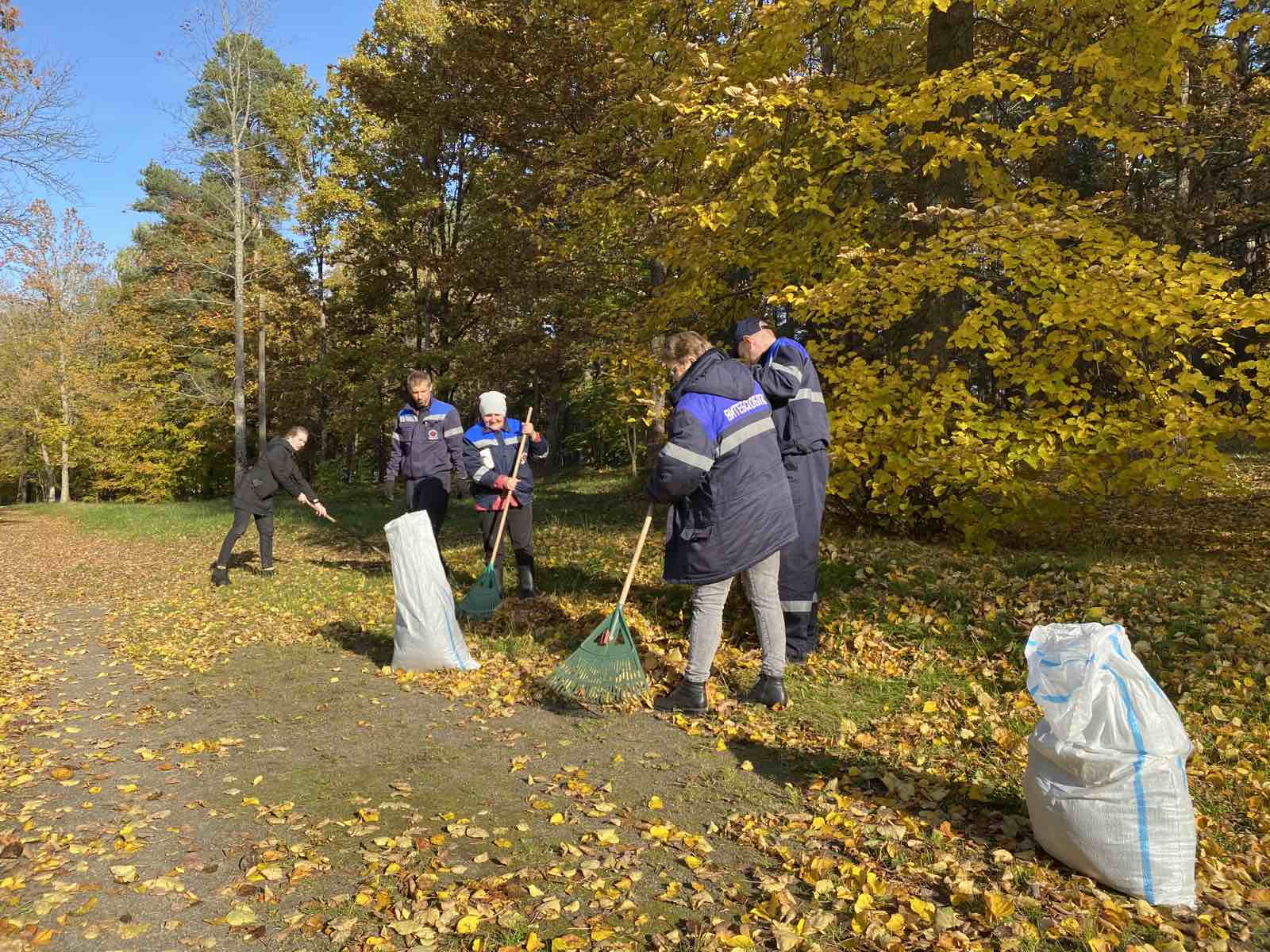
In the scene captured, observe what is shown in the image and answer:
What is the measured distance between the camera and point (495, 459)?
6.75 m

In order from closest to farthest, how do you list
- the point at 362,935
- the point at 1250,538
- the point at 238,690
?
1. the point at 362,935
2. the point at 238,690
3. the point at 1250,538

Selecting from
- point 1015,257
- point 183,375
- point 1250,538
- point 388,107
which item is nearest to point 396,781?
point 1015,257

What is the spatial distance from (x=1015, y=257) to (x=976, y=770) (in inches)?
153

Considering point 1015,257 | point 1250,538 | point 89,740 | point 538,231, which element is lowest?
point 89,740

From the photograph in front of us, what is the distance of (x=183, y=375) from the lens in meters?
24.9

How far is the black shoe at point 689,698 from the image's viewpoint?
14.1 feet

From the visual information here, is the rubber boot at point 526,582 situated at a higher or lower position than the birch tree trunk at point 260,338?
lower

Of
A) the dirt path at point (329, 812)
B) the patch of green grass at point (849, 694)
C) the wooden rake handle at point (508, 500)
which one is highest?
the wooden rake handle at point (508, 500)

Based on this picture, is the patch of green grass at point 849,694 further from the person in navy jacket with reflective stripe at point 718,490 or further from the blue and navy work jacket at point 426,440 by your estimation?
the blue and navy work jacket at point 426,440

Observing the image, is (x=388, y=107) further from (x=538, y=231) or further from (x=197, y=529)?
(x=197, y=529)

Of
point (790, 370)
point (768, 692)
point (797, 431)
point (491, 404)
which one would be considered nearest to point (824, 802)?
point (768, 692)

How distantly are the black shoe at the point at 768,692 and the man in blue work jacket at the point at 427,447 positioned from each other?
3994mm

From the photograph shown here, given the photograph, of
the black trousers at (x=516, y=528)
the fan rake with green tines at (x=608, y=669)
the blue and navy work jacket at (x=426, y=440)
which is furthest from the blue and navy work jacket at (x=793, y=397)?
the blue and navy work jacket at (x=426, y=440)

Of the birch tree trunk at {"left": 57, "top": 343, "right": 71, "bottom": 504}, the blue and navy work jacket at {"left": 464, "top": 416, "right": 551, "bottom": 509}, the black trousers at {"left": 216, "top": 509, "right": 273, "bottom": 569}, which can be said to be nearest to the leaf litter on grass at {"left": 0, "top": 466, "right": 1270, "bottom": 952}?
the blue and navy work jacket at {"left": 464, "top": 416, "right": 551, "bottom": 509}
